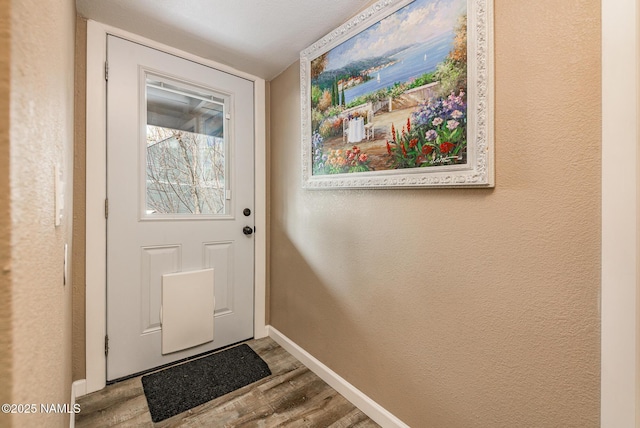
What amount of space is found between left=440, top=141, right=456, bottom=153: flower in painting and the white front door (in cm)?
148

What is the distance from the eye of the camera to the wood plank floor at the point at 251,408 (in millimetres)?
1371

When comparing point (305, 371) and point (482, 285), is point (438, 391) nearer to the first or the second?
point (482, 285)

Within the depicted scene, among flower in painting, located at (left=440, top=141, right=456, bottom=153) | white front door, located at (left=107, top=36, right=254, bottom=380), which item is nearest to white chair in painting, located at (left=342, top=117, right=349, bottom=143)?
flower in painting, located at (left=440, top=141, right=456, bottom=153)

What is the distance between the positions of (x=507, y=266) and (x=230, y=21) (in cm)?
186

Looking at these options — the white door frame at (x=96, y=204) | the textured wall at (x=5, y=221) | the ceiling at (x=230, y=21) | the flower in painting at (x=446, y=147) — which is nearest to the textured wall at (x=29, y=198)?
the textured wall at (x=5, y=221)

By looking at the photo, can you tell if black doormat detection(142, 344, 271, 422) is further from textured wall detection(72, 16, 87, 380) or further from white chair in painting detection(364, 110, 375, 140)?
white chair in painting detection(364, 110, 375, 140)

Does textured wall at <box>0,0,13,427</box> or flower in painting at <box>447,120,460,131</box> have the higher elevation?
flower in painting at <box>447,120,460,131</box>

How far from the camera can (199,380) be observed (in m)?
1.68

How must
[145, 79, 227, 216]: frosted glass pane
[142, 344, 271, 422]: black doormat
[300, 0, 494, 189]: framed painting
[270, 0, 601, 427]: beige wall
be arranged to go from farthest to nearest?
[145, 79, 227, 216]: frosted glass pane → [142, 344, 271, 422]: black doormat → [300, 0, 494, 189]: framed painting → [270, 0, 601, 427]: beige wall

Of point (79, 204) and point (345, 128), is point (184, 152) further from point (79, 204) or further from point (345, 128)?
point (345, 128)

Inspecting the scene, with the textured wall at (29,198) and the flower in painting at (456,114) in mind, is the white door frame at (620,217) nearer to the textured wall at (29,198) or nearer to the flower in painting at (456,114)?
the flower in painting at (456,114)

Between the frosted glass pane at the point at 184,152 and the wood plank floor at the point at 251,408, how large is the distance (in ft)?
3.58

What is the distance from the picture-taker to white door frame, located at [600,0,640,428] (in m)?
0.72

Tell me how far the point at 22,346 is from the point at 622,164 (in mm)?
1268
